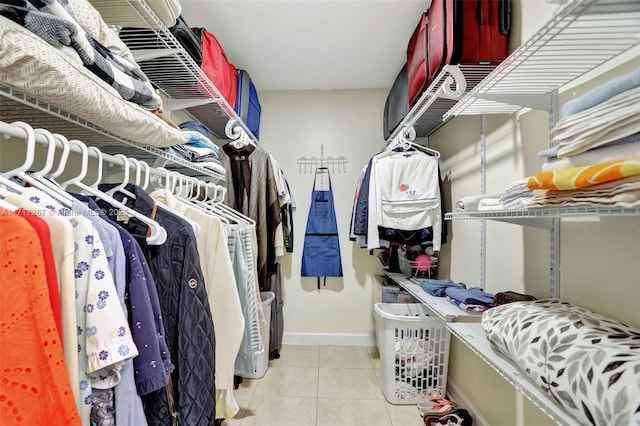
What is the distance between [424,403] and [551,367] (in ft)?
4.55

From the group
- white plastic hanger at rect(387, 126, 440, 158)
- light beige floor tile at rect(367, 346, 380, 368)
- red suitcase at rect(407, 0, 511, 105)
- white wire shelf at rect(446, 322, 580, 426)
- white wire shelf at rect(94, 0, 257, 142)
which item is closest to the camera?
white wire shelf at rect(446, 322, 580, 426)

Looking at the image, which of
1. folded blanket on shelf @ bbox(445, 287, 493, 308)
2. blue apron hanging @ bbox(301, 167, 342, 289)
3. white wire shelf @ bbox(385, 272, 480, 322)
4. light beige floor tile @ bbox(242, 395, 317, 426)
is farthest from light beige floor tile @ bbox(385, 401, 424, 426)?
blue apron hanging @ bbox(301, 167, 342, 289)

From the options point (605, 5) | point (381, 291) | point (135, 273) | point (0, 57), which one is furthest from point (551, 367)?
point (381, 291)

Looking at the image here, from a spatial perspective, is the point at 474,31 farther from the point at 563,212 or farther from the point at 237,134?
the point at 237,134

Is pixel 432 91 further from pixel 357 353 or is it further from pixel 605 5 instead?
pixel 357 353

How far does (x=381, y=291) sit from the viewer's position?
2.43m

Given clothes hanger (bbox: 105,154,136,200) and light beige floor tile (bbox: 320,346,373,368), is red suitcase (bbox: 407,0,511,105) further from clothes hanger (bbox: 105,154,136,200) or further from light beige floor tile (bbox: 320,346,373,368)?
light beige floor tile (bbox: 320,346,373,368)

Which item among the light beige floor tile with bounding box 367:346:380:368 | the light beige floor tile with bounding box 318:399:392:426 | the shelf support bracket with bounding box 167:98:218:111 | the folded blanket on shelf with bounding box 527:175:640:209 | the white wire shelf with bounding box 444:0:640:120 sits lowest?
the light beige floor tile with bounding box 318:399:392:426

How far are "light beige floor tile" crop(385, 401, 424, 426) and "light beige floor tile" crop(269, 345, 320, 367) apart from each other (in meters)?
0.74

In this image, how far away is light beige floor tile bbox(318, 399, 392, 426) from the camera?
1.67 metres

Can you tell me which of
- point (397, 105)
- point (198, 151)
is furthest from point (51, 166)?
point (397, 105)

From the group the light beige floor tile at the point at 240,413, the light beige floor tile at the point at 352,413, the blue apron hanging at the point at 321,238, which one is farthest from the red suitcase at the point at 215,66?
the light beige floor tile at the point at 352,413

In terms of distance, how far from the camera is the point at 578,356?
0.64 m

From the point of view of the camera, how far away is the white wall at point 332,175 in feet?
9.16
